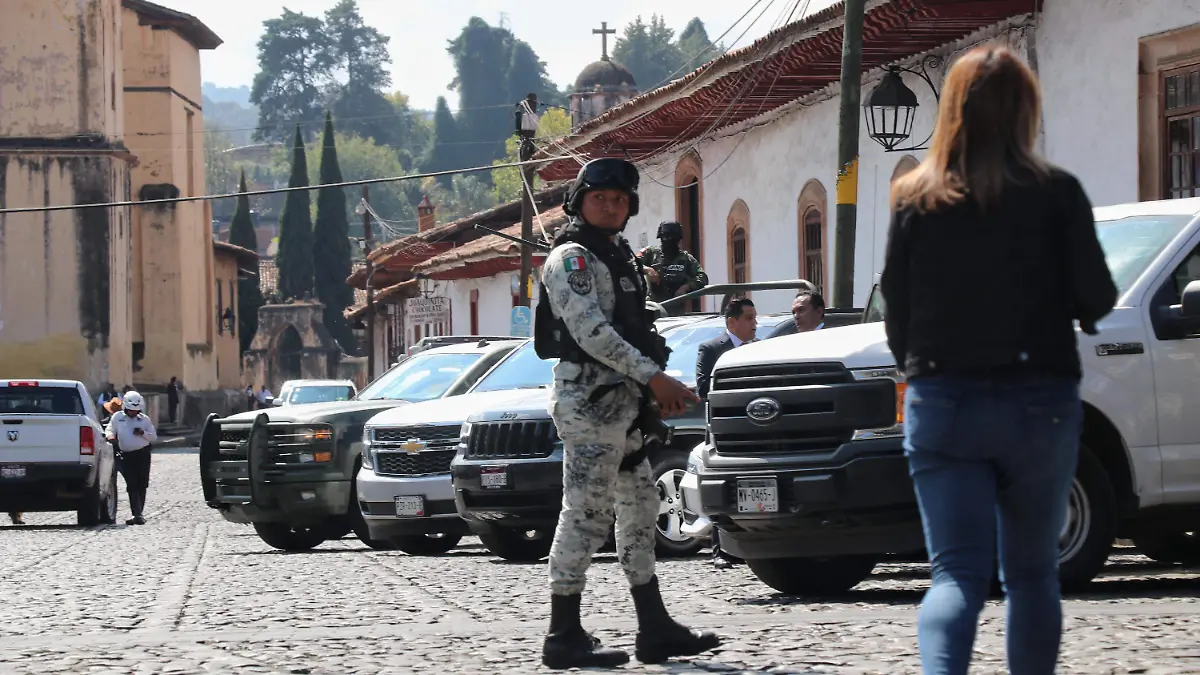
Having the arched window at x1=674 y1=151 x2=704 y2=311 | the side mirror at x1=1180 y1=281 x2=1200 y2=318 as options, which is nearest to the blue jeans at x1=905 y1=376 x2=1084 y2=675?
the side mirror at x1=1180 y1=281 x2=1200 y2=318

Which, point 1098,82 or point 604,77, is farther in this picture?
point 604,77

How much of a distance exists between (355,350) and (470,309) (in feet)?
231

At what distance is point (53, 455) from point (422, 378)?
6804 millimetres

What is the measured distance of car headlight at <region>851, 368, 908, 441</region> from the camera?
900 cm

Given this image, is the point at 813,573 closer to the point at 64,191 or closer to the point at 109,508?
the point at 109,508

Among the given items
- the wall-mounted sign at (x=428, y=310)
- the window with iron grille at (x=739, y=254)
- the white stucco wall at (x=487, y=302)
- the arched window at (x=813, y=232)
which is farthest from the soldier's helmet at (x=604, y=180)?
the wall-mounted sign at (x=428, y=310)

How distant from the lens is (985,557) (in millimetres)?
4887

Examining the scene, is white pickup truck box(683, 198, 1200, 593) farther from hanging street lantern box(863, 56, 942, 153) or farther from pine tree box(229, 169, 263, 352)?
pine tree box(229, 169, 263, 352)

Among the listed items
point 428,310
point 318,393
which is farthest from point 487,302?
point 428,310

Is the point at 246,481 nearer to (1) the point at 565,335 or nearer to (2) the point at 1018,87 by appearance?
(1) the point at 565,335

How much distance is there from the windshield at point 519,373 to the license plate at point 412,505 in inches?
46.1

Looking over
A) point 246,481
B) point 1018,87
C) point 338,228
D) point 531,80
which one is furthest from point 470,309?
point 531,80

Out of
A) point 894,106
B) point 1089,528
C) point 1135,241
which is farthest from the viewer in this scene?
point 894,106

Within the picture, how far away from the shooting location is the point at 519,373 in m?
15.2
